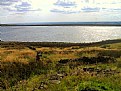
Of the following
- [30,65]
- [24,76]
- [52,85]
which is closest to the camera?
[52,85]

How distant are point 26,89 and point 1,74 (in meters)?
5.99

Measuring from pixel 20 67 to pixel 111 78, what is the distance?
780cm

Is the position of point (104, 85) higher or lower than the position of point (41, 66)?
higher

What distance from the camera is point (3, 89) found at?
13320 millimetres

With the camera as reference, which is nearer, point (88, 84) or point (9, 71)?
point (88, 84)

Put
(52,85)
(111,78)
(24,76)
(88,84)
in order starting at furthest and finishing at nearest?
(24,76) → (111,78) → (52,85) → (88,84)

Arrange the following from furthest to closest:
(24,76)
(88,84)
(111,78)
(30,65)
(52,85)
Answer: (30,65), (24,76), (111,78), (52,85), (88,84)

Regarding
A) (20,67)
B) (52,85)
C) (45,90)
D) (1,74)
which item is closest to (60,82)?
(52,85)

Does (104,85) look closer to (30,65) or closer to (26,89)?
(26,89)

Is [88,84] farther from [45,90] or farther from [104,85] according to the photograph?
[45,90]

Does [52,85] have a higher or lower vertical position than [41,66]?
higher

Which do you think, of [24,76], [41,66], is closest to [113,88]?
[24,76]

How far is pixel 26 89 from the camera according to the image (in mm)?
12383

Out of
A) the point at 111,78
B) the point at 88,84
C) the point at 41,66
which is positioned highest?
the point at 88,84
